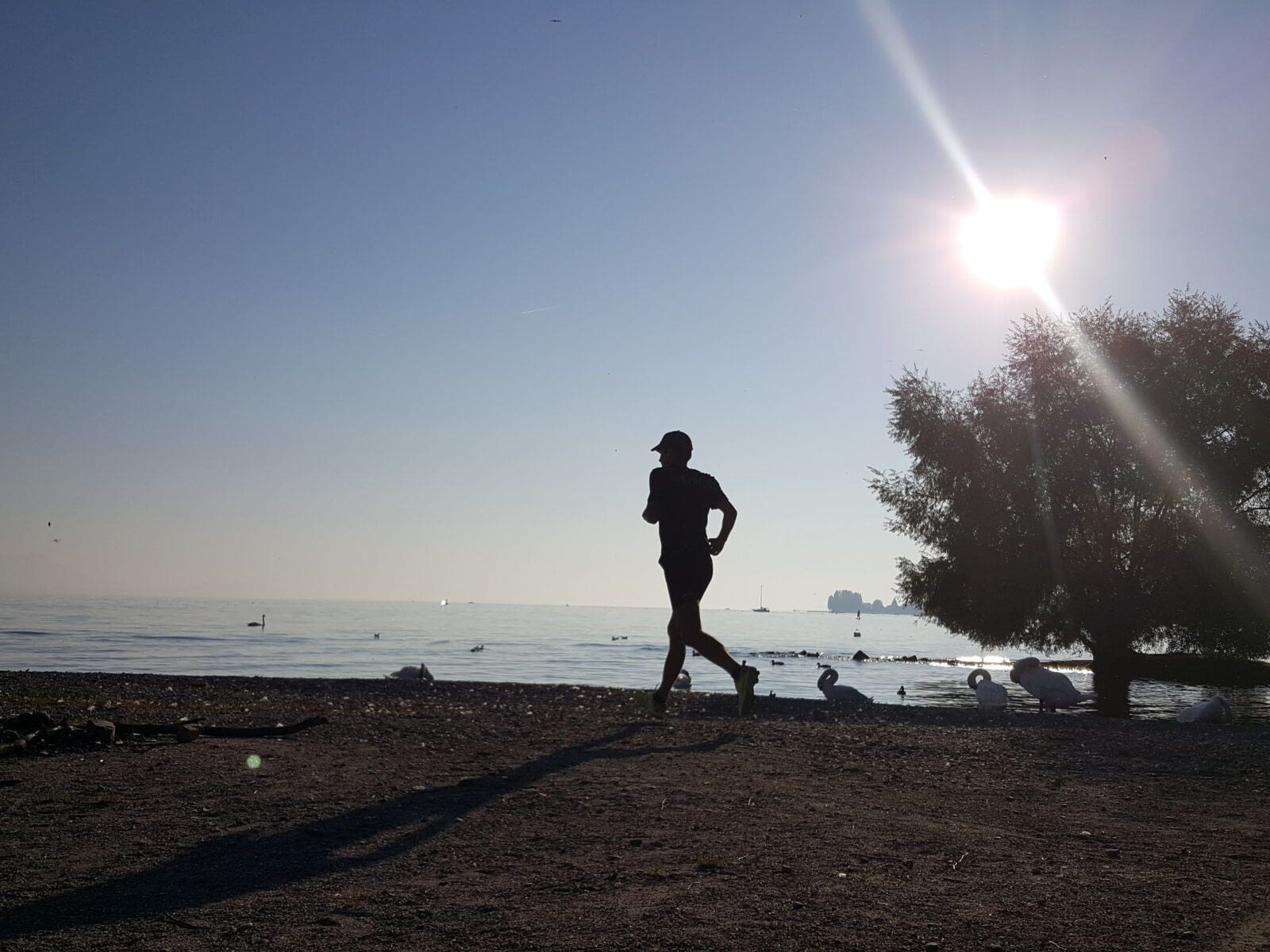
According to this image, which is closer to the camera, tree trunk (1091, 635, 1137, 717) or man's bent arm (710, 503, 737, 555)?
man's bent arm (710, 503, 737, 555)

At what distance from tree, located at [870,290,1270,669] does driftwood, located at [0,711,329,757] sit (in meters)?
19.8

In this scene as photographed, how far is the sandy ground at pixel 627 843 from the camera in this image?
2.86 m

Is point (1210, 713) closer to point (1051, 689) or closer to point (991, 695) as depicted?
point (1051, 689)

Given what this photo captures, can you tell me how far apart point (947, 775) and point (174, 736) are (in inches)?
206

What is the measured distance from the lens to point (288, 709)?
9.47 meters

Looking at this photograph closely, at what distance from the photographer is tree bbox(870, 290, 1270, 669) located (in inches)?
836

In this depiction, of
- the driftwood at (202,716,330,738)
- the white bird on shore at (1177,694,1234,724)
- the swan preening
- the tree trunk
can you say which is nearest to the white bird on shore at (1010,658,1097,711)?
the white bird on shore at (1177,694,1234,724)

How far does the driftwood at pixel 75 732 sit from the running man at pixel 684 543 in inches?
148

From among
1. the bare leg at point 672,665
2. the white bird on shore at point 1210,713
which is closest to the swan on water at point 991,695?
the white bird on shore at point 1210,713

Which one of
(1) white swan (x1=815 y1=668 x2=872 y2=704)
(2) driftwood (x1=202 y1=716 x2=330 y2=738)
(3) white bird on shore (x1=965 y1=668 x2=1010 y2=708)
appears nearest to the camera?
(2) driftwood (x1=202 y1=716 x2=330 y2=738)

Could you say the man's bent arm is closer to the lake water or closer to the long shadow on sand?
the long shadow on sand

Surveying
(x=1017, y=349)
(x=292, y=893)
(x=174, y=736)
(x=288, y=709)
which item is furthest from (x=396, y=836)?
(x=1017, y=349)

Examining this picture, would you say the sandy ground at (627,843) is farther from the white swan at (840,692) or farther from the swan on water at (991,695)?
the swan on water at (991,695)

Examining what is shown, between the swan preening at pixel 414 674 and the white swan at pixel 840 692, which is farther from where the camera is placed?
the swan preening at pixel 414 674
